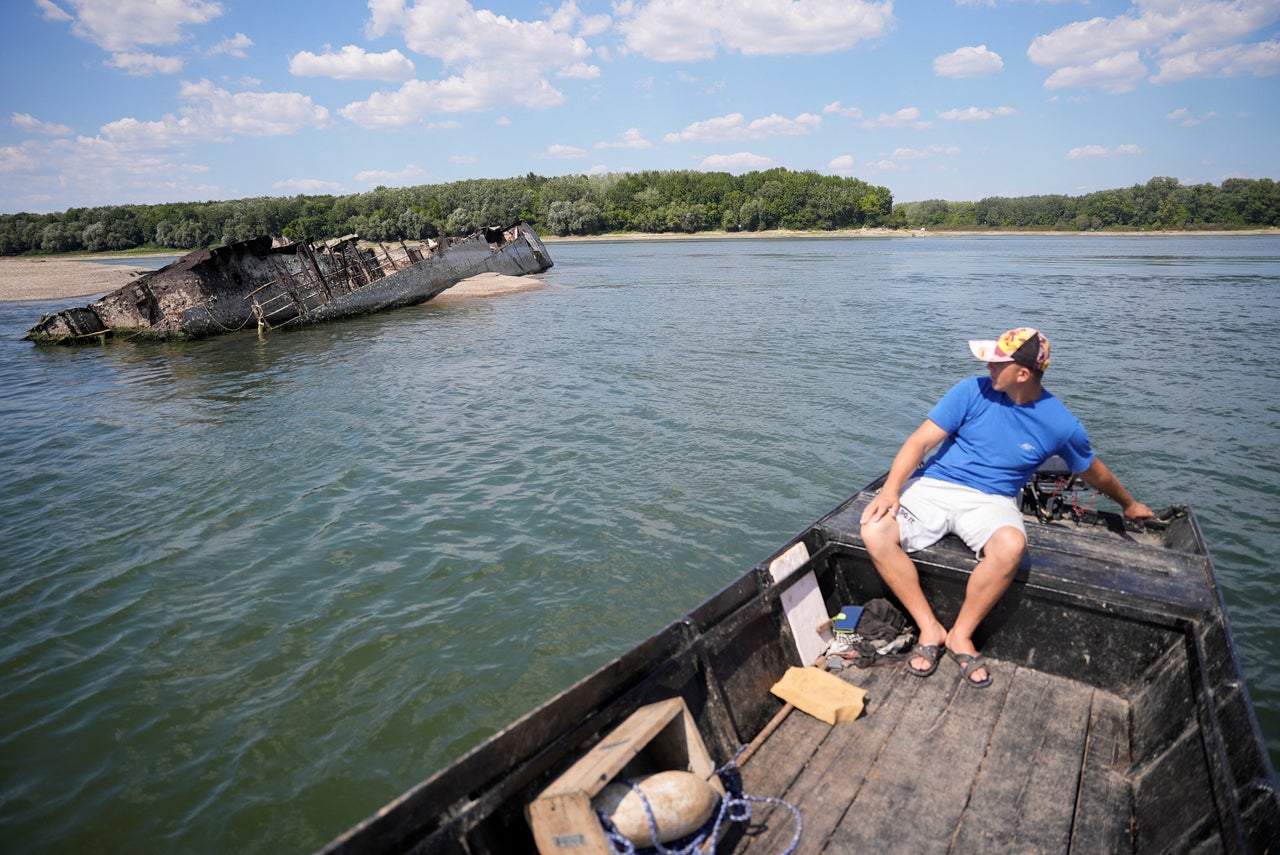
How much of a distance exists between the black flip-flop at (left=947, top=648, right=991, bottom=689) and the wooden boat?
5 centimetres

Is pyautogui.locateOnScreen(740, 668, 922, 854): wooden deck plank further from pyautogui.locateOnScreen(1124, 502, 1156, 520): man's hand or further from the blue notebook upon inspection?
pyautogui.locateOnScreen(1124, 502, 1156, 520): man's hand

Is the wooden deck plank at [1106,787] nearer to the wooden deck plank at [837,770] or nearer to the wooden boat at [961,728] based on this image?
the wooden boat at [961,728]

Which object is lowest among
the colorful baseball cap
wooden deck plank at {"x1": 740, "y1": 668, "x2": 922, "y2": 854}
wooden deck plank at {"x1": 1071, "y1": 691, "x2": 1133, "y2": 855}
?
wooden deck plank at {"x1": 1071, "y1": 691, "x2": 1133, "y2": 855}

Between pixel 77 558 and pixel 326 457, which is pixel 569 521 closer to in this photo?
pixel 326 457

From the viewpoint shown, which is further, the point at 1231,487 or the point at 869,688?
the point at 1231,487

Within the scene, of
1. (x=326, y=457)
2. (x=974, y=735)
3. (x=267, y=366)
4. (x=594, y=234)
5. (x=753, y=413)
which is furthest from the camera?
(x=594, y=234)

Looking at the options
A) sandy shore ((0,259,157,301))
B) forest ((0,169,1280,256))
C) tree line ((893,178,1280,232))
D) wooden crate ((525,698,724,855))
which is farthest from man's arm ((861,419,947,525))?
tree line ((893,178,1280,232))

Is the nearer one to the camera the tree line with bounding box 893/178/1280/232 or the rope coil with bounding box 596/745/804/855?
the rope coil with bounding box 596/745/804/855

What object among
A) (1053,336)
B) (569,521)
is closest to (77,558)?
(569,521)

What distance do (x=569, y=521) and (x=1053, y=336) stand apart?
18909mm

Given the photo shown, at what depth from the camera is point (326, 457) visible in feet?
38.3

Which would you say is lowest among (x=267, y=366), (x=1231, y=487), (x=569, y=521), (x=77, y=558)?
(x=1231, y=487)

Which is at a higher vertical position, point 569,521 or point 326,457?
point 326,457

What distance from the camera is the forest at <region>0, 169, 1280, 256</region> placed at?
10662cm
